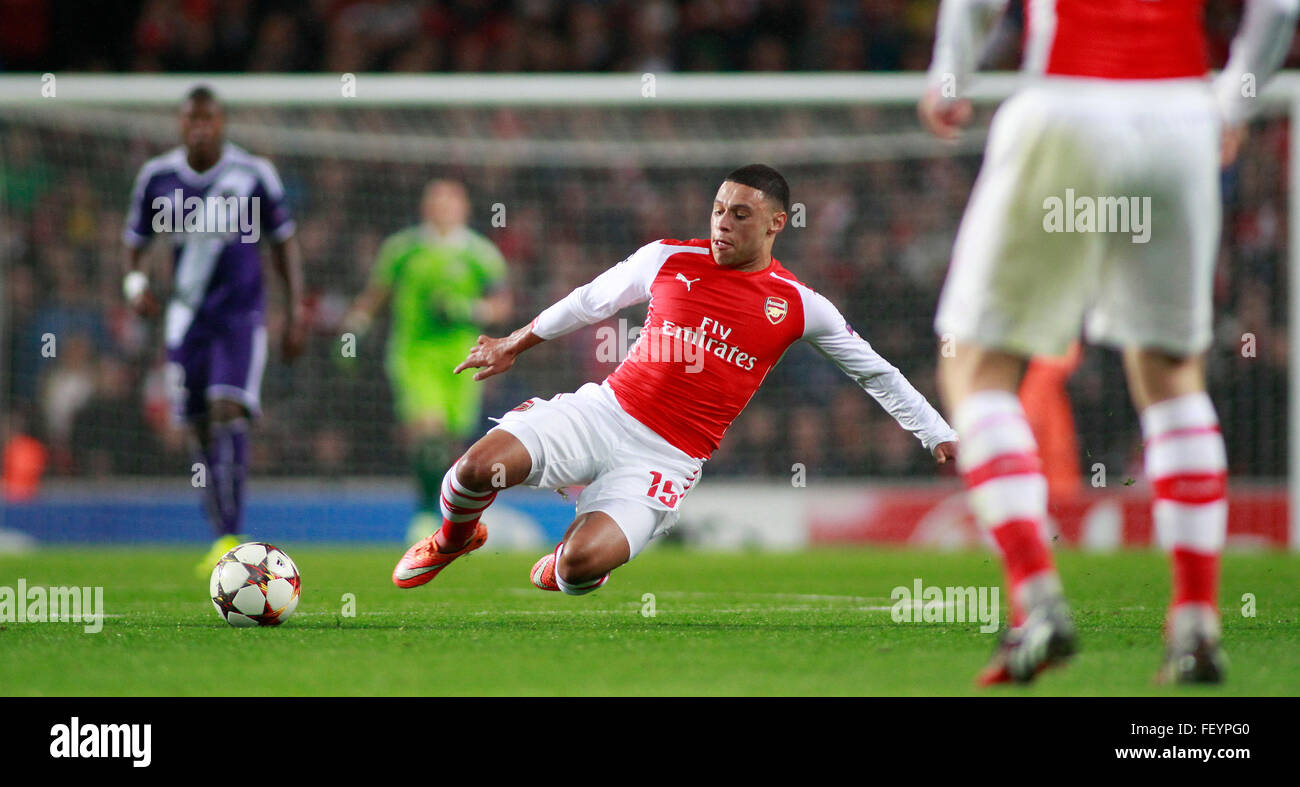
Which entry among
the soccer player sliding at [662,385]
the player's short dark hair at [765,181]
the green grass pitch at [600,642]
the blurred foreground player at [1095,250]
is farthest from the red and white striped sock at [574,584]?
the blurred foreground player at [1095,250]

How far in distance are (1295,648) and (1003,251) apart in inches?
75.8

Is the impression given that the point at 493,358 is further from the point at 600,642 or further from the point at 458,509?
the point at 600,642

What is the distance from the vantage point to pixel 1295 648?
4.54 metres

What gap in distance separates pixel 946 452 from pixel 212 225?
15.0 feet

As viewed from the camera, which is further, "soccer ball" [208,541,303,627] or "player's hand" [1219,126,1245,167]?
"soccer ball" [208,541,303,627]

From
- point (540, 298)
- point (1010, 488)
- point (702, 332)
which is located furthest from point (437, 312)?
point (1010, 488)

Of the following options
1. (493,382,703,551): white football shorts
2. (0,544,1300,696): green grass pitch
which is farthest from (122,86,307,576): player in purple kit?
(493,382,703,551): white football shorts

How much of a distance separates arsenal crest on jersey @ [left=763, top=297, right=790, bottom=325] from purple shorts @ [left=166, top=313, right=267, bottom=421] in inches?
140

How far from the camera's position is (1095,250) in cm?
351

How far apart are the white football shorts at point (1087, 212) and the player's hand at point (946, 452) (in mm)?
1543

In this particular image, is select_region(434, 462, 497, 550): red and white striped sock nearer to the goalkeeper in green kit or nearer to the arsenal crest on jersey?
the arsenal crest on jersey

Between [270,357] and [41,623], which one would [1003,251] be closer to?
[41,623]

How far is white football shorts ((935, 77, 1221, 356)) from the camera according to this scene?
345cm

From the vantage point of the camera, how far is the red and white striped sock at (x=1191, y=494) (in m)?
3.60
